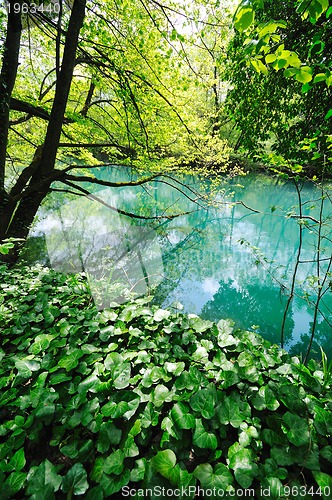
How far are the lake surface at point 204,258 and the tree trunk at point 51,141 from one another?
974mm

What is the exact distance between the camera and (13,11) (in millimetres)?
2547

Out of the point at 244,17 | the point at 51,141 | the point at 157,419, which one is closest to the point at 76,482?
the point at 157,419

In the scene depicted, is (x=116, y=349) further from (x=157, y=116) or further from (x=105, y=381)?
(x=157, y=116)

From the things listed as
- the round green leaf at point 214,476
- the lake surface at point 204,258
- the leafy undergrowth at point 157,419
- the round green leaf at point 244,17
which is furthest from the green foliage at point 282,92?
the round green leaf at point 214,476

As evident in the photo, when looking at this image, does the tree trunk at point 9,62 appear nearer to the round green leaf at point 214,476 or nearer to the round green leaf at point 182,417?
the round green leaf at point 182,417

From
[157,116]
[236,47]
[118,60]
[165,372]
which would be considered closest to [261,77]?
[236,47]

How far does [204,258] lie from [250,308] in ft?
8.96

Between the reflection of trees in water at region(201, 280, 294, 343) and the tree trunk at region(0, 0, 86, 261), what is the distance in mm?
3979

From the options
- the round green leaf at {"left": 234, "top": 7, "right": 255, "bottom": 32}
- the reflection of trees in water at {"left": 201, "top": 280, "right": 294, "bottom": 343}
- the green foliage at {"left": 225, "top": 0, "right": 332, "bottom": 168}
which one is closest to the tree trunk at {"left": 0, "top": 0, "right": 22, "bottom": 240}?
the green foliage at {"left": 225, "top": 0, "right": 332, "bottom": 168}

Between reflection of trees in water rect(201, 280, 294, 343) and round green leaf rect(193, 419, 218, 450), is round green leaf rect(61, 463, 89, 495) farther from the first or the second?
reflection of trees in water rect(201, 280, 294, 343)

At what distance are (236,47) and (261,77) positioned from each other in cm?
50

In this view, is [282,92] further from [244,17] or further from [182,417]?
[182,417]

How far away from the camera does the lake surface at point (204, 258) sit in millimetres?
4582

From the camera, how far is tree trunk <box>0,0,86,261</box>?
285cm
